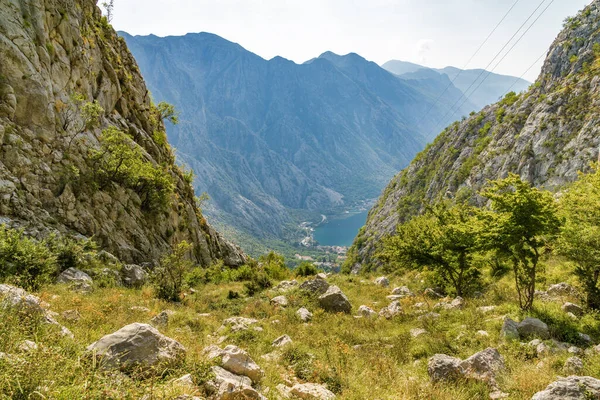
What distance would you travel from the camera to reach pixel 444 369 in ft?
25.3

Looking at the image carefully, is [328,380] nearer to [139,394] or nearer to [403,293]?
[139,394]

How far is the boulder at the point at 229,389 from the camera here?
533 cm

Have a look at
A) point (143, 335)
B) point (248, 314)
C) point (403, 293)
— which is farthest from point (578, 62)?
point (143, 335)

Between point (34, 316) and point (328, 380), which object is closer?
point (34, 316)

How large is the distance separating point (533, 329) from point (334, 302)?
8.74m

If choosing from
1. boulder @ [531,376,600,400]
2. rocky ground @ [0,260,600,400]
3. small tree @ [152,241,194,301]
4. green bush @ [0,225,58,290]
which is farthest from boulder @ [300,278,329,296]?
boulder @ [531,376,600,400]

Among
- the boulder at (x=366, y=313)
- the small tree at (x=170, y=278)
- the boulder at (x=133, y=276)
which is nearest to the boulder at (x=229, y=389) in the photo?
the boulder at (x=366, y=313)

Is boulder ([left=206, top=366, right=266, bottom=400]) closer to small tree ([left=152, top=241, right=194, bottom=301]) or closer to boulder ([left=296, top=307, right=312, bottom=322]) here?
boulder ([left=296, top=307, right=312, bottom=322])

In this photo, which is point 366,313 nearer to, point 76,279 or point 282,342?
point 282,342

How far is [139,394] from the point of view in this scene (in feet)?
14.1

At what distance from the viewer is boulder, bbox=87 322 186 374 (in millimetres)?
5488

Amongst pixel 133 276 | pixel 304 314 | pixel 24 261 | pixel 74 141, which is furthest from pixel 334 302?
pixel 74 141

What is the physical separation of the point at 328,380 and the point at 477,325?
7.13m

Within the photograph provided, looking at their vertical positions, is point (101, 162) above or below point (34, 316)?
above
